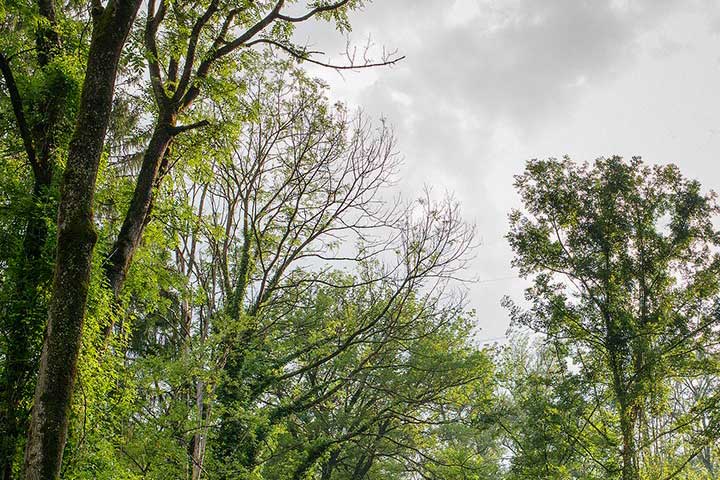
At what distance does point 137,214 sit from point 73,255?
2777mm

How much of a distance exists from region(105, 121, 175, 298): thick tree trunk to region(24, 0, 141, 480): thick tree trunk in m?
2.21

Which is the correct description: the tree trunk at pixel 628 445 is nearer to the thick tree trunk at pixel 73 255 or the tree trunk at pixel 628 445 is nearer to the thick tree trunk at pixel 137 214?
the thick tree trunk at pixel 137 214

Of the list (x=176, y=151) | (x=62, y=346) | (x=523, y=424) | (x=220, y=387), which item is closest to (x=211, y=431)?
(x=220, y=387)

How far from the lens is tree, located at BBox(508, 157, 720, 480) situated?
558 inches

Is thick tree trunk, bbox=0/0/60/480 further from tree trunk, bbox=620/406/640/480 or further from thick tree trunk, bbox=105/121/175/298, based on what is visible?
tree trunk, bbox=620/406/640/480

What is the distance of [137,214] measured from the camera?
297 inches

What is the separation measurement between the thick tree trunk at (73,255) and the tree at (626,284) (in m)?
12.6

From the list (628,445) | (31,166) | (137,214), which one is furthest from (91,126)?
(628,445)

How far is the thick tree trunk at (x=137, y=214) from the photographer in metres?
7.30

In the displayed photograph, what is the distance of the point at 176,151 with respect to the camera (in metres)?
8.91

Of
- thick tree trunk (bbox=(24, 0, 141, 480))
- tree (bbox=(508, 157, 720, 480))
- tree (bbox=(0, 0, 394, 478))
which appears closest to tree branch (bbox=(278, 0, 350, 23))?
tree (bbox=(0, 0, 394, 478))

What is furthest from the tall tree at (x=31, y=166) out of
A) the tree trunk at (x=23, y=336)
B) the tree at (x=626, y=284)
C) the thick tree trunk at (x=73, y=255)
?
the tree at (x=626, y=284)

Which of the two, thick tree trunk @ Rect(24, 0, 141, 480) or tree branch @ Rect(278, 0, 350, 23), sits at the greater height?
tree branch @ Rect(278, 0, 350, 23)

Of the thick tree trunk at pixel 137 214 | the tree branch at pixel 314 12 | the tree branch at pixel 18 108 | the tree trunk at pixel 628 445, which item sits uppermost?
the tree branch at pixel 314 12
